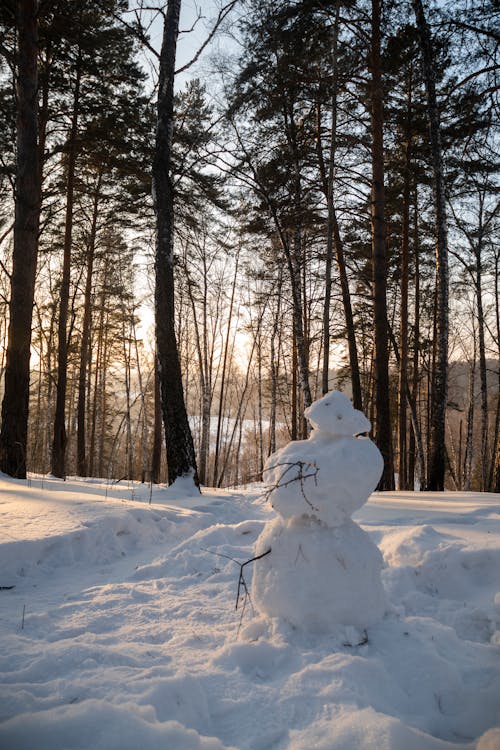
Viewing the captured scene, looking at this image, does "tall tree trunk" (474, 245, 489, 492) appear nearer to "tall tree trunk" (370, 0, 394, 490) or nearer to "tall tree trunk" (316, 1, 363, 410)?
"tall tree trunk" (316, 1, 363, 410)

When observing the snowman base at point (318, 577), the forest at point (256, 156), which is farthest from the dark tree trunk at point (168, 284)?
the snowman base at point (318, 577)

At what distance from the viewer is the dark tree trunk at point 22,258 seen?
20.7 ft

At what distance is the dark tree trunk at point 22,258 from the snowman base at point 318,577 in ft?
18.8

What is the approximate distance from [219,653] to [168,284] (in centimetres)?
583

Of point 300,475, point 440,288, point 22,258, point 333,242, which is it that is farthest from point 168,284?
point 300,475

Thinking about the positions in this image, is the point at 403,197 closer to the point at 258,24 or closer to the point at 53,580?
the point at 258,24

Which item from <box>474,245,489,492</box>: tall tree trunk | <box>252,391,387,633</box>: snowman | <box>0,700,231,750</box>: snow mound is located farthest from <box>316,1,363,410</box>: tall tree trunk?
<box>474,245,489,492</box>: tall tree trunk

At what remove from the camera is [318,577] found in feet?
6.93

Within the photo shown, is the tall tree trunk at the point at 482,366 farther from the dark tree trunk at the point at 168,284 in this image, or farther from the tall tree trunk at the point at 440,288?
the dark tree trunk at the point at 168,284

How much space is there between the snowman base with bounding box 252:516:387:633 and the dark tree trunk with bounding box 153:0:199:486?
445 cm

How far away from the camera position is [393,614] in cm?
225

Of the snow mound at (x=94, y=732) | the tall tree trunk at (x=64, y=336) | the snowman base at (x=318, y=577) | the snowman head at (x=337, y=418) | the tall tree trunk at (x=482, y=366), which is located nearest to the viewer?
the snow mound at (x=94, y=732)

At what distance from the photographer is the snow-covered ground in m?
1.40

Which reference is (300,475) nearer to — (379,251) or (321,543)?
(321,543)
